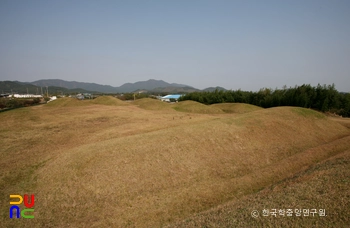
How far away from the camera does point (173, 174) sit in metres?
12.3

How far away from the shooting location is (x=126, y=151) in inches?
541

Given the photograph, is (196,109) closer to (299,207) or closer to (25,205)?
(25,205)

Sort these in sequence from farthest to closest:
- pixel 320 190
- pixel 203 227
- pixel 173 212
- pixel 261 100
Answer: pixel 261 100 < pixel 173 212 < pixel 320 190 < pixel 203 227

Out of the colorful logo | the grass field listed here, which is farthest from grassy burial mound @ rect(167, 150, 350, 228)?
the colorful logo

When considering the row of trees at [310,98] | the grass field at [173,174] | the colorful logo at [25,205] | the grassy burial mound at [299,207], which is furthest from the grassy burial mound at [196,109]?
the colorful logo at [25,205]

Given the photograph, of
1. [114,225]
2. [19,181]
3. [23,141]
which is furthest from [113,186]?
[23,141]

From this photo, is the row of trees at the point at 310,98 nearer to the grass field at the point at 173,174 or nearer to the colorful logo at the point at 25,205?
the grass field at the point at 173,174

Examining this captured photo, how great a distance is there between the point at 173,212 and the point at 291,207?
5.03 metres

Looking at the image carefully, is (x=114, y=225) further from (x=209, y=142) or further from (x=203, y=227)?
(x=209, y=142)

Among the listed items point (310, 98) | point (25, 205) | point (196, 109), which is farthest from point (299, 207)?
point (310, 98)

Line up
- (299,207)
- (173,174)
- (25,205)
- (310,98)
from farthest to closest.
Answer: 1. (310,98)
2. (173,174)
3. (25,205)
4. (299,207)

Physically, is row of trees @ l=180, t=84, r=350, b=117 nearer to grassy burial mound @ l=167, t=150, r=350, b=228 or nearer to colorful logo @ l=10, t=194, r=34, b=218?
grassy burial mound @ l=167, t=150, r=350, b=228

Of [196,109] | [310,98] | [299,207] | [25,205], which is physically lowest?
[25,205]

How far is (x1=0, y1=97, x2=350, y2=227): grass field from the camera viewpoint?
7782mm
